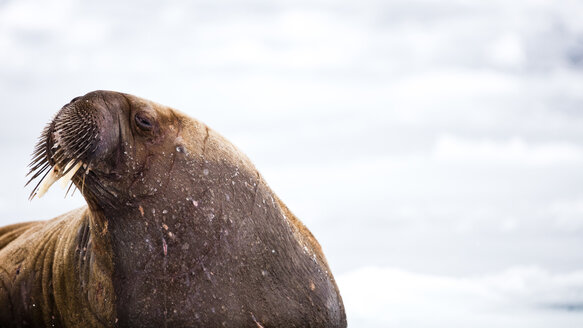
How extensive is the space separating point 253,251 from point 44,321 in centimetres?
334

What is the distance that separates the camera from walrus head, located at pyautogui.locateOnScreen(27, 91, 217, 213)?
22.7 ft

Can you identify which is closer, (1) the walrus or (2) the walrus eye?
(1) the walrus

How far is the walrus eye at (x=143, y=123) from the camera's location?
7.24 meters

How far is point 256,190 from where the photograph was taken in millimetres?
7699

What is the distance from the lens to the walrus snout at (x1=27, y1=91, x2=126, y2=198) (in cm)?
687

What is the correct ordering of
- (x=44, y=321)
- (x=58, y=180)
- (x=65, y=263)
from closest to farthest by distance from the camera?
(x=58, y=180)
(x=65, y=263)
(x=44, y=321)

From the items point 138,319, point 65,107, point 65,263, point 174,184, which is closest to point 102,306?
point 138,319

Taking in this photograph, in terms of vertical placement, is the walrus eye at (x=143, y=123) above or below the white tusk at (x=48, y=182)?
above

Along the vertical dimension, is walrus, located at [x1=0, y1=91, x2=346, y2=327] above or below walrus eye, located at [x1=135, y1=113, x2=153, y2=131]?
below

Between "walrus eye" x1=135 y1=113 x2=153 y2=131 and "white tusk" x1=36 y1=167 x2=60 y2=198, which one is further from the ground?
"walrus eye" x1=135 y1=113 x2=153 y2=131

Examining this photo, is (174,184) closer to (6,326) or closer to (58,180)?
(58,180)

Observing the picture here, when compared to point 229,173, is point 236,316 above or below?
below

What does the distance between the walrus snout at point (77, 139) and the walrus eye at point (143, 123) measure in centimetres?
21

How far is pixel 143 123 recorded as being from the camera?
23.8ft
